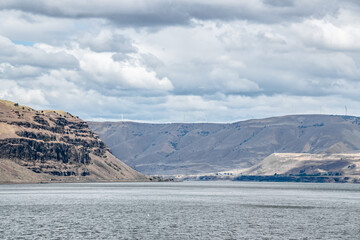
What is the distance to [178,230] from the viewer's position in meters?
140

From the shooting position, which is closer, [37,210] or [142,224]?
[142,224]

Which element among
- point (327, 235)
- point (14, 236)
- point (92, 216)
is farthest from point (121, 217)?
point (327, 235)

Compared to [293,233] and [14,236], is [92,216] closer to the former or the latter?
[14,236]

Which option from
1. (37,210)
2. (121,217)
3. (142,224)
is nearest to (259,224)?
(142,224)

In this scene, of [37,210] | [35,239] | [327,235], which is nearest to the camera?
[35,239]

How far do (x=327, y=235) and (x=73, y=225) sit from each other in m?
63.3

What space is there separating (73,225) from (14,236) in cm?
2428

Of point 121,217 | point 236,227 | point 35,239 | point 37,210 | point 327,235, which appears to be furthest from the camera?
point 37,210

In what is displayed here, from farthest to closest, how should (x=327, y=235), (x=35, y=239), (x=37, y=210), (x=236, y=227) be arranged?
1. (x=37, y=210)
2. (x=236, y=227)
3. (x=327, y=235)
4. (x=35, y=239)

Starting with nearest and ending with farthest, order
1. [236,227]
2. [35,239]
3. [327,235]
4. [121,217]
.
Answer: [35,239], [327,235], [236,227], [121,217]

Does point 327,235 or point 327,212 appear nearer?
point 327,235

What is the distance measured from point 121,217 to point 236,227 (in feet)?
134

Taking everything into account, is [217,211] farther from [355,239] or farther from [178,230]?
[355,239]

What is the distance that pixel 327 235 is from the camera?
433 feet
